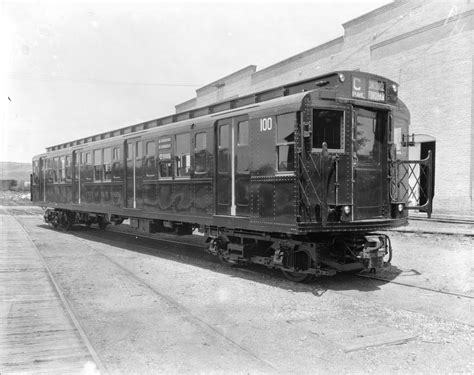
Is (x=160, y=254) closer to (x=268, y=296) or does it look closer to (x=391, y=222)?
(x=268, y=296)

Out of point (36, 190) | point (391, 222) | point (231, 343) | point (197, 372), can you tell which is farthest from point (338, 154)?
point (36, 190)

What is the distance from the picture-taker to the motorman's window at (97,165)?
14852 millimetres

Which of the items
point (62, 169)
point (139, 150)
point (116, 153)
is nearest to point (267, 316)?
point (139, 150)

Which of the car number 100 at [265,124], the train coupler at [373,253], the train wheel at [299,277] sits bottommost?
the train wheel at [299,277]

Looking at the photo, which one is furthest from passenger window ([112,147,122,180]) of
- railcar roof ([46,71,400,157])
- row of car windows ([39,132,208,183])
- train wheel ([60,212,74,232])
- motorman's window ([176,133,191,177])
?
train wheel ([60,212,74,232])

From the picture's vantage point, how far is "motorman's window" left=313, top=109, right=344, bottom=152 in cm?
756

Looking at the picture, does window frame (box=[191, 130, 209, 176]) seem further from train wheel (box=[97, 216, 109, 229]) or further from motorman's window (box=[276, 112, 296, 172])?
train wheel (box=[97, 216, 109, 229])

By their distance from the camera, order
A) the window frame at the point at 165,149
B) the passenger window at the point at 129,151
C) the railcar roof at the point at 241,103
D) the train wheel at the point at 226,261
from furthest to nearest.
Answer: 1. the passenger window at the point at 129,151
2. the window frame at the point at 165,149
3. the train wheel at the point at 226,261
4. the railcar roof at the point at 241,103

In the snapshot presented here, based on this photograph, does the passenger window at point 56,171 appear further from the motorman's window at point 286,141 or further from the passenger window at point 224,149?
the motorman's window at point 286,141

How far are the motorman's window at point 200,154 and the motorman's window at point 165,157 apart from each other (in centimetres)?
115

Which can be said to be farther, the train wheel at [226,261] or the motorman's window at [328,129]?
the train wheel at [226,261]

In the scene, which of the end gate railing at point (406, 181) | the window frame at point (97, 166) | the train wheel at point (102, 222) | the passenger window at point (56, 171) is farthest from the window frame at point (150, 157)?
the passenger window at point (56, 171)

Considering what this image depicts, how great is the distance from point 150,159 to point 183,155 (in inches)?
65.7

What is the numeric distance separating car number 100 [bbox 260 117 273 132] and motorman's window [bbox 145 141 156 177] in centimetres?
435
